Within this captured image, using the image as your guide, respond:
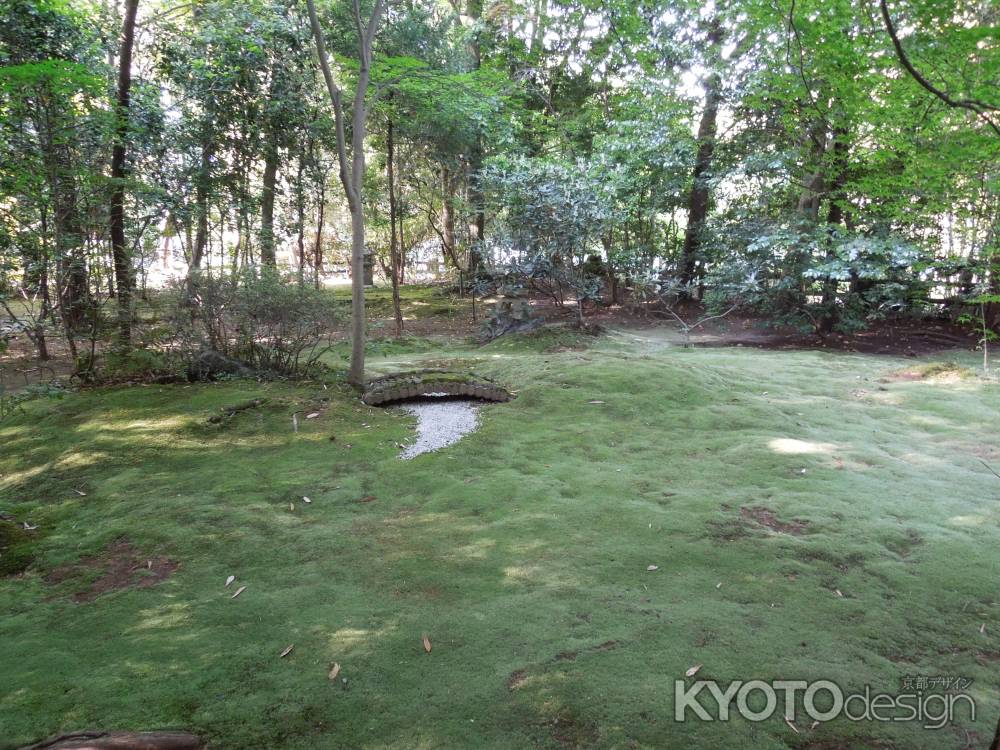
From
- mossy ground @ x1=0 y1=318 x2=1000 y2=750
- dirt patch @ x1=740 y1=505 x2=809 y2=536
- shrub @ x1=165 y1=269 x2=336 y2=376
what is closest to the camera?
mossy ground @ x1=0 y1=318 x2=1000 y2=750

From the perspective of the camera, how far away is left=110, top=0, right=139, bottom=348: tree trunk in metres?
6.23

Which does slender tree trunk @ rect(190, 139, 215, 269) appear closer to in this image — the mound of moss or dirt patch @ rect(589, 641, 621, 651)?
the mound of moss

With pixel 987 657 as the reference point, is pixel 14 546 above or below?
above

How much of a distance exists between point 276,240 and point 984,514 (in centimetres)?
1106

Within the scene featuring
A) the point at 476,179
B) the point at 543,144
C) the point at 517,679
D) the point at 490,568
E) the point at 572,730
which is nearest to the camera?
the point at 572,730

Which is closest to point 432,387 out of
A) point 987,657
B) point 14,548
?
point 14,548

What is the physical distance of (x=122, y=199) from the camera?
275 inches

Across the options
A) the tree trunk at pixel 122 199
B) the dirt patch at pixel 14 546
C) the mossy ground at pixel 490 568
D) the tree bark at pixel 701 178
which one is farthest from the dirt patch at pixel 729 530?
the tree bark at pixel 701 178

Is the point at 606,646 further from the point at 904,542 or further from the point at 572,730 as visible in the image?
the point at 904,542

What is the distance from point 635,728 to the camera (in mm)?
2000

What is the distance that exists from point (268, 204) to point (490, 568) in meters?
10.8

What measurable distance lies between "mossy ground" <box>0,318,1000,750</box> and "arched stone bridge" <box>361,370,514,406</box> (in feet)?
1.94

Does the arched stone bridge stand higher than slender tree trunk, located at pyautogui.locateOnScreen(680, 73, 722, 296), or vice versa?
slender tree trunk, located at pyautogui.locateOnScreen(680, 73, 722, 296)

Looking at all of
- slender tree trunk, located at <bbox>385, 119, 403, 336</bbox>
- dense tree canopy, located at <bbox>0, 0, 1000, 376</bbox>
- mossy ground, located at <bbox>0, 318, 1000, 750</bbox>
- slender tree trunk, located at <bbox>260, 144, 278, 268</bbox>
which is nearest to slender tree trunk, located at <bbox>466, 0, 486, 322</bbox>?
dense tree canopy, located at <bbox>0, 0, 1000, 376</bbox>
